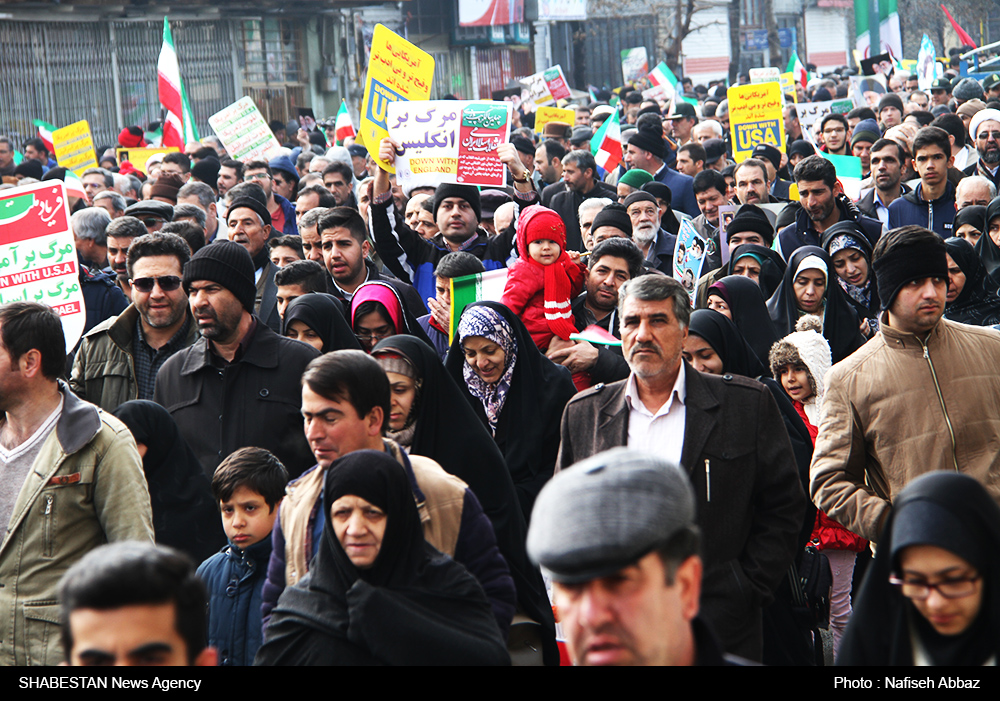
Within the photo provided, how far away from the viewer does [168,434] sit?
420 cm

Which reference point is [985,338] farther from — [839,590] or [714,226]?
[714,226]

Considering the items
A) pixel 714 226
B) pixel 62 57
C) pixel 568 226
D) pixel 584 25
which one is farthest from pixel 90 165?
pixel 584 25

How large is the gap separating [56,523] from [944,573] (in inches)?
100

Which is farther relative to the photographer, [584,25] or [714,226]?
[584,25]

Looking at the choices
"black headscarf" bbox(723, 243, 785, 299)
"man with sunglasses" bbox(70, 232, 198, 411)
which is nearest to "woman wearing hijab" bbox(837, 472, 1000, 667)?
"man with sunglasses" bbox(70, 232, 198, 411)

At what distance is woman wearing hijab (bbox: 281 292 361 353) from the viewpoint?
197 inches

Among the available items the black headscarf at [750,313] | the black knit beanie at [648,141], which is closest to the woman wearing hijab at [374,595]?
the black headscarf at [750,313]

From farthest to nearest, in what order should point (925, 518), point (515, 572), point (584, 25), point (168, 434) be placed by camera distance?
point (584, 25)
point (168, 434)
point (515, 572)
point (925, 518)

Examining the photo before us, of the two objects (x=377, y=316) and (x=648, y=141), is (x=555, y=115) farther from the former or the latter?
(x=377, y=316)

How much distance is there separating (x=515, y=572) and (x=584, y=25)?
130 ft

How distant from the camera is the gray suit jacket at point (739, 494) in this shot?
3.50 meters

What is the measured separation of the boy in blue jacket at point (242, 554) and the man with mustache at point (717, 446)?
3.45 ft

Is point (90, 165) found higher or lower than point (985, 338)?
higher

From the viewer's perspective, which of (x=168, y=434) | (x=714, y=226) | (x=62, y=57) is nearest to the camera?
(x=168, y=434)
